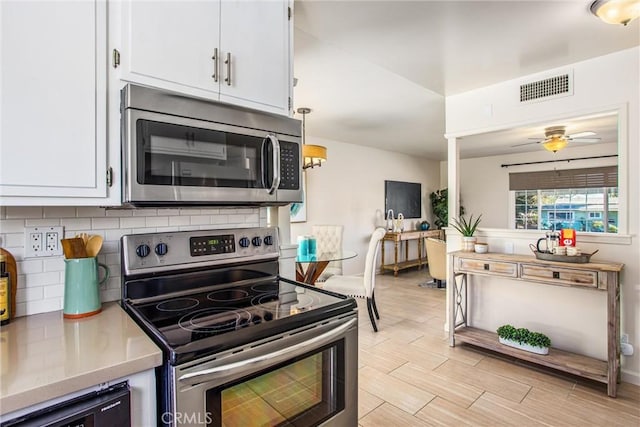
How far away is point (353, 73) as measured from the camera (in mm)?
2809

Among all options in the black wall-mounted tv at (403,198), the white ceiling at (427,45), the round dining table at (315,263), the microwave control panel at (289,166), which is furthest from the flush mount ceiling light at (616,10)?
the black wall-mounted tv at (403,198)

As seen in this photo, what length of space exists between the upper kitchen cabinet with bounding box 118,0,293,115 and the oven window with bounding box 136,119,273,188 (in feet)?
0.54

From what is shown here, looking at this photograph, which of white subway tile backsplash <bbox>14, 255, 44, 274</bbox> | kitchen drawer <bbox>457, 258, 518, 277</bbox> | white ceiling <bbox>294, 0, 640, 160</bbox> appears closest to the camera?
white subway tile backsplash <bbox>14, 255, 44, 274</bbox>

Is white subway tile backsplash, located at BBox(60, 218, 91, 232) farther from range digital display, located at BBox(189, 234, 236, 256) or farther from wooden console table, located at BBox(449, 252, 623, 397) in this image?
wooden console table, located at BBox(449, 252, 623, 397)

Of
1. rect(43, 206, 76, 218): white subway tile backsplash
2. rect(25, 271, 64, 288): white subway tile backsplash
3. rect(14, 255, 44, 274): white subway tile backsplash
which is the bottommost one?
rect(25, 271, 64, 288): white subway tile backsplash

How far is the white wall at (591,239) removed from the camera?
2404mm

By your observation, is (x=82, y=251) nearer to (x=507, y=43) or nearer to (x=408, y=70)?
(x=408, y=70)

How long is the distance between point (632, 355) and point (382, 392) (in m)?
1.82

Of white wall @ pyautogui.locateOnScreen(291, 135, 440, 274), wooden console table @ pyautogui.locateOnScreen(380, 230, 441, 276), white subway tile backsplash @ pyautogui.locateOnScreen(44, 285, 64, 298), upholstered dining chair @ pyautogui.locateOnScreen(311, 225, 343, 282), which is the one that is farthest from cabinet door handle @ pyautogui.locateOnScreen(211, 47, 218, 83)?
wooden console table @ pyautogui.locateOnScreen(380, 230, 441, 276)

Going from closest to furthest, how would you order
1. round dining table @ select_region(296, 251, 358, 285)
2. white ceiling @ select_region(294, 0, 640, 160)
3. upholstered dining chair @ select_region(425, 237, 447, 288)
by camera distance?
white ceiling @ select_region(294, 0, 640, 160), round dining table @ select_region(296, 251, 358, 285), upholstered dining chair @ select_region(425, 237, 447, 288)

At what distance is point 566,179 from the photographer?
19.4ft

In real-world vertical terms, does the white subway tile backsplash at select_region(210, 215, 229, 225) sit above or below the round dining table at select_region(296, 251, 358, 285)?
above

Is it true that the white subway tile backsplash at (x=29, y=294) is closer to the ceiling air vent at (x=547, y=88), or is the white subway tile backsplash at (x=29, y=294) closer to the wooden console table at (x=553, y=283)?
the wooden console table at (x=553, y=283)

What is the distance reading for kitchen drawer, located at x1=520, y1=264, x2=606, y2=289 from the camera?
2.34 m
